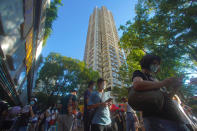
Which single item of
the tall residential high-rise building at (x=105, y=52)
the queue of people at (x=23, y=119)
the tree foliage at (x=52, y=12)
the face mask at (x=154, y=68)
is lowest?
the queue of people at (x=23, y=119)

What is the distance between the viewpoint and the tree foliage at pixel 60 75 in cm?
1738

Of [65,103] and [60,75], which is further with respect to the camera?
[60,75]

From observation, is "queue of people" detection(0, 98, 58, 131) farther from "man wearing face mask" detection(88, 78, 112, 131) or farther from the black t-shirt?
the black t-shirt

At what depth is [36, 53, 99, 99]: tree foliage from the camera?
17.4 meters

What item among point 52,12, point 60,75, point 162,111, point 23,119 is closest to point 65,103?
point 23,119

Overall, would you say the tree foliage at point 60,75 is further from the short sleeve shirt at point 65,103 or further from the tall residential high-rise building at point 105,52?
the tall residential high-rise building at point 105,52

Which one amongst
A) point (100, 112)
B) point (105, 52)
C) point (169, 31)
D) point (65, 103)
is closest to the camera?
point (100, 112)

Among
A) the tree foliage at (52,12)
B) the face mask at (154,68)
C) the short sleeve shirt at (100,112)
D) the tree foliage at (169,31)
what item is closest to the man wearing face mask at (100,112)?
the short sleeve shirt at (100,112)

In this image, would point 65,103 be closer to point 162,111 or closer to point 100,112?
point 100,112

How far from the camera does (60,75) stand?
1820cm

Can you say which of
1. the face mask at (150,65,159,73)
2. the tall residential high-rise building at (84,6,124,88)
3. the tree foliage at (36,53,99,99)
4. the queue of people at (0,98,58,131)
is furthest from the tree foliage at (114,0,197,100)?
the tall residential high-rise building at (84,6,124,88)

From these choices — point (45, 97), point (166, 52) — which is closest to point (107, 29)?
point (45, 97)

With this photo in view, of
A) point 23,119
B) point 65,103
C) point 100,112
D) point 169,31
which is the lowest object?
point 23,119

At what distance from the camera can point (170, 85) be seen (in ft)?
3.17
